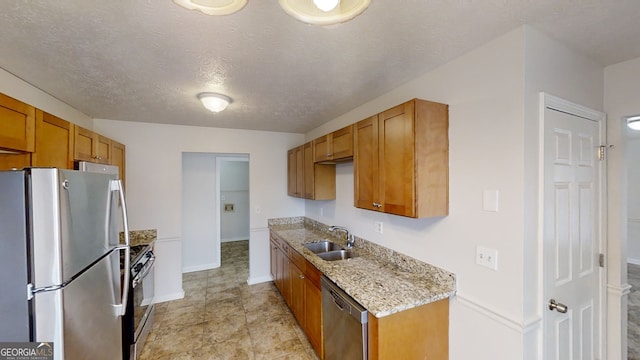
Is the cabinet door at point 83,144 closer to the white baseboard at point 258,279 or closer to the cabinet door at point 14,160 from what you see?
the cabinet door at point 14,160

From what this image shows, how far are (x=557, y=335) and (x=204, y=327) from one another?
10.1 ft

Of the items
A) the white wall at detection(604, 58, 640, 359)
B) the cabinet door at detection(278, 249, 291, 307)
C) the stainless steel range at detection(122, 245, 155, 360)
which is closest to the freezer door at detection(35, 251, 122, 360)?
the stainless steel range at detection(122, 245, 155, 360)

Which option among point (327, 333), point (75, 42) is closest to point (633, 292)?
point (327, 333)

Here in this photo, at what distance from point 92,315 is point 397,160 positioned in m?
2.01

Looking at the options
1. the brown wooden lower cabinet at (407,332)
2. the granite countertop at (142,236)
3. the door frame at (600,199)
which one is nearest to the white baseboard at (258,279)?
the granite countertop at (142,236)

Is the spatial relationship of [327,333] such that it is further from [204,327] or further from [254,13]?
[254,13]

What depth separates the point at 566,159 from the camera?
154 centimetres

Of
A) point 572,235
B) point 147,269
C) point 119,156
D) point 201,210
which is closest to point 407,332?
point 572,235

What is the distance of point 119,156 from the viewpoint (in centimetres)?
305

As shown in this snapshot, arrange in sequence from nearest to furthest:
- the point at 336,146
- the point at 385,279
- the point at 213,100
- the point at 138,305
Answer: the point at 385,279 → the point at 213,100 → the point at 138,305 → the point at 336,146

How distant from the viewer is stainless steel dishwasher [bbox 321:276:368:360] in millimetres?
1585

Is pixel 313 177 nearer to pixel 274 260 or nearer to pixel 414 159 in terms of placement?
pixel 274 260

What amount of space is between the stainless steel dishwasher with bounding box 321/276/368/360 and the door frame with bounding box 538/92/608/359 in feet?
3.26

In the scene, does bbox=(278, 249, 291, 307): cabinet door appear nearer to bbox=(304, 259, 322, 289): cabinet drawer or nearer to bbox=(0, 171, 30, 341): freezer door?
bbox=(304, 259, 322, 289): cabinet drawer
